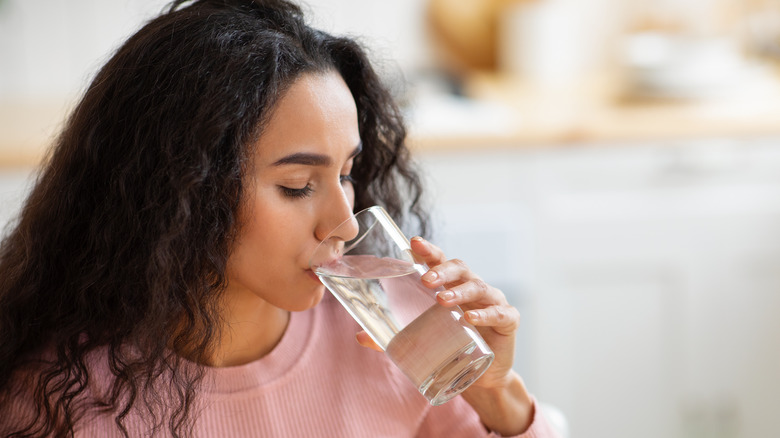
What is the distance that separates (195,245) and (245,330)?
18 centimetres

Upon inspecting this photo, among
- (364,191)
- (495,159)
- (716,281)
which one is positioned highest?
(364,191)

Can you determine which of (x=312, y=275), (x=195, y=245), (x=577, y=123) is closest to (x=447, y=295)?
(x=312, y=275)

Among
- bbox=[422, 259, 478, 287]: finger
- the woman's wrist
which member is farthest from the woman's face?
the woman's wrist

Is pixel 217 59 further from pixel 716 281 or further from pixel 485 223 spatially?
pixel 716 281

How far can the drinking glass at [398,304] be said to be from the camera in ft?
2.75

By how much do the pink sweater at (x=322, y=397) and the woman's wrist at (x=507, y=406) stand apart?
2 cm

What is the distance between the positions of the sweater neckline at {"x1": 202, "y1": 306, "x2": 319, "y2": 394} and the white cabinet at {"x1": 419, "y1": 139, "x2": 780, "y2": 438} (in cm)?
94

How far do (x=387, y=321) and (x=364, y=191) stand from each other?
317 mm

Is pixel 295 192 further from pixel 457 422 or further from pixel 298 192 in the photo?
pixel 457 422

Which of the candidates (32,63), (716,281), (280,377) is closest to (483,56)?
(716,281)

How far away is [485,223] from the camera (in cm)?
207

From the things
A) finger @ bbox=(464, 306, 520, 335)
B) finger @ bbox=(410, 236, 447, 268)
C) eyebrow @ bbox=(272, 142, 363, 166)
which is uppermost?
eyebrow @ bbox=(272, 142, 363, 166)

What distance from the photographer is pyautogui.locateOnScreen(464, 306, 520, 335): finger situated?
34.1 inches

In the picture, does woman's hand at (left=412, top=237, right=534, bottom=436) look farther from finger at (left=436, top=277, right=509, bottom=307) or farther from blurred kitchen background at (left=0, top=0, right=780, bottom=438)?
blurred kitchen background at (left=0, top=0, right=780, bottom=438)
